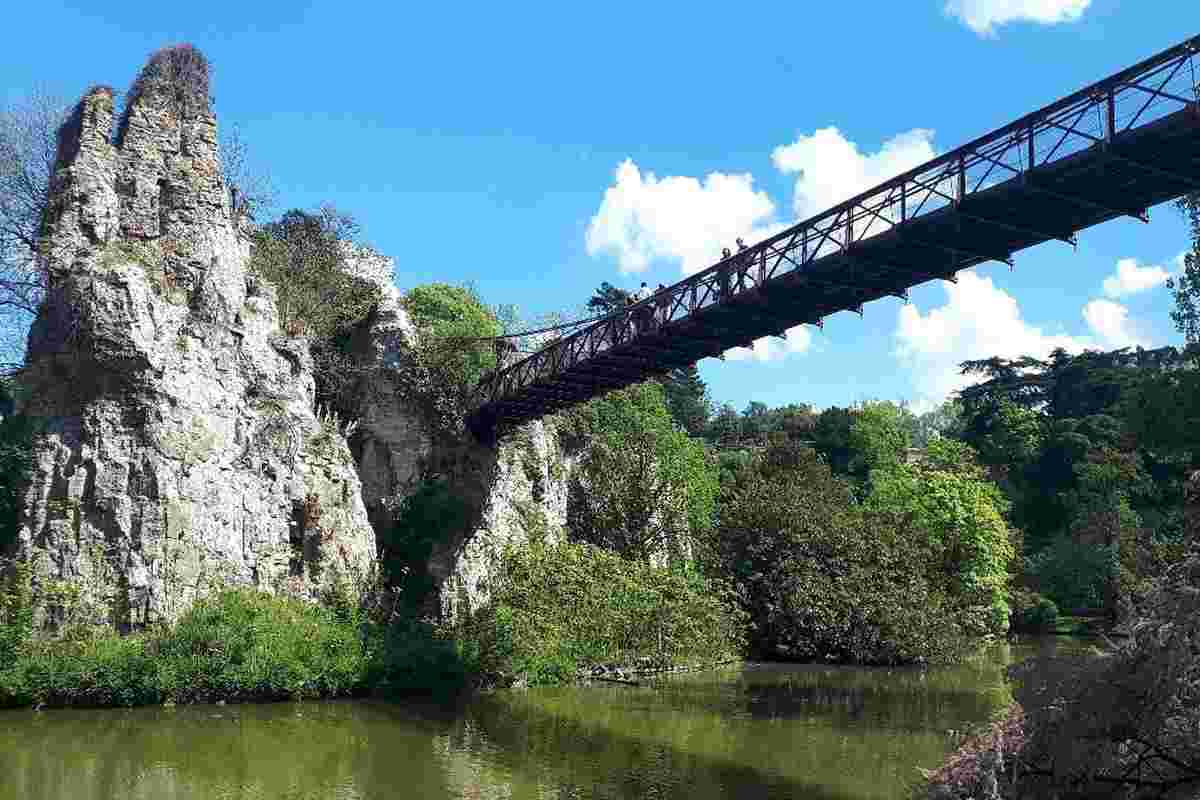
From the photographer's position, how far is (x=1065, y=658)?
11.1 metres

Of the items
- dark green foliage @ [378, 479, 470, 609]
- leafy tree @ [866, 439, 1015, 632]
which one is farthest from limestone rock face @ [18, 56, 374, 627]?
leafy tree @ [866, 439, 1015, 632]

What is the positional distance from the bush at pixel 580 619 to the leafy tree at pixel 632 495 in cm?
442

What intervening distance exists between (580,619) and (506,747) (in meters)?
9.42

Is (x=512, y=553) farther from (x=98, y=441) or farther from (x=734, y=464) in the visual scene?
(x=734, y=464)

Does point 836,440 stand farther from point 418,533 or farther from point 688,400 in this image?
point 418,533

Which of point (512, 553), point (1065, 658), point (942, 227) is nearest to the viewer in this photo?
point (1065, 658)

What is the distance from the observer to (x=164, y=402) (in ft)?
78.3

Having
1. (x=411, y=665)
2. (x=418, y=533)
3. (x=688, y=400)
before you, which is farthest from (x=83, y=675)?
(x=688, y=400)

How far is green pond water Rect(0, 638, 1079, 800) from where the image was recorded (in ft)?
48.9

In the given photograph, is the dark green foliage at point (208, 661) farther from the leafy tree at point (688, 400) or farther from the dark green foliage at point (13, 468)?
the leafy tree at point (688, 400)

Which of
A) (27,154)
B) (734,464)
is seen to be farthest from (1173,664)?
(734,464)

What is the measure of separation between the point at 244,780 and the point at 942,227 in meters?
13.0

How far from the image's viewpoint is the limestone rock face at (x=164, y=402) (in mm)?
22703

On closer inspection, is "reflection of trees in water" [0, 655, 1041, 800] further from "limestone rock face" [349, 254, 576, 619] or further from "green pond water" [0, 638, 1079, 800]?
"limestone rock face" [349, 254, 576, 619]
